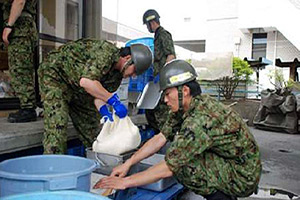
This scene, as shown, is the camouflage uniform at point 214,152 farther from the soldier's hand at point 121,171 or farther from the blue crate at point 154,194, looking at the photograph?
the blue crate at point 154,194

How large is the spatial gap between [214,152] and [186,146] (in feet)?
0.98

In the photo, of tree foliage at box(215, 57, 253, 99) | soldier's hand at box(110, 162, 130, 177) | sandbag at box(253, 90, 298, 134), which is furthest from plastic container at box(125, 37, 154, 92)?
Result: tree foliage at box(215, 57, 253, 99)

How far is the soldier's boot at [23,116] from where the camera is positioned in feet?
8.98

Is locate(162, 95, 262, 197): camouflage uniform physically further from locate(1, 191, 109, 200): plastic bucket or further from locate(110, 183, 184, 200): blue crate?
locate(1, 191, 109, 200): plastic bucket

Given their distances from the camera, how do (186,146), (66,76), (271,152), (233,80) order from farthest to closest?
1. (233,80)
2. (271,152)
3. (66,76)
4. (186,146)

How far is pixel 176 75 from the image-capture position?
170 cm

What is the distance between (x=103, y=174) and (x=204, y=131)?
0.78 metres

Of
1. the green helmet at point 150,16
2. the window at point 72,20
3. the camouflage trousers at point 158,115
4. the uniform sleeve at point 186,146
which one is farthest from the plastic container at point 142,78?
the uniform sleeve at point 186,146

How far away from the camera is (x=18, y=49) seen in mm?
2682

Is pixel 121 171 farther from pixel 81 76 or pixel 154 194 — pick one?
pixel 81 76

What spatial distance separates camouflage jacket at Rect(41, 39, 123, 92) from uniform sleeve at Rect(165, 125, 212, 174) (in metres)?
0.78

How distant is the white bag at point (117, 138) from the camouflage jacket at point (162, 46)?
1818mm

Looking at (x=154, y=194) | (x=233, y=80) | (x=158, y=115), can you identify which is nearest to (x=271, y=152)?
(x=158, y=115)

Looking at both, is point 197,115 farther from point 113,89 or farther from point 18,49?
point 18,49
